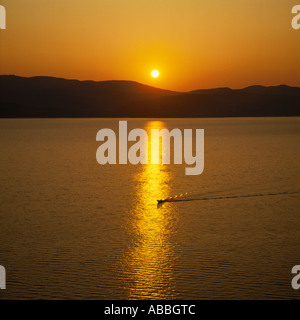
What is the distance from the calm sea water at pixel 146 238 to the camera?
52.8 feet

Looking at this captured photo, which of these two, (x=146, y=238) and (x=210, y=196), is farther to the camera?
(x=210, y=196)

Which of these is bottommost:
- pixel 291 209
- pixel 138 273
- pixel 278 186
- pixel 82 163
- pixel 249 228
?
pixel 138 273

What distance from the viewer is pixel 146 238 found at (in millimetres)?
22188

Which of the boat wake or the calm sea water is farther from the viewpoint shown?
the boat wake

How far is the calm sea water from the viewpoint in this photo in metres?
16.1

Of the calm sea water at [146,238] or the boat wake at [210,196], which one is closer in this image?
the calm sea water at [146,238]

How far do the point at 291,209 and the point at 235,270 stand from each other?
11962 millimetres

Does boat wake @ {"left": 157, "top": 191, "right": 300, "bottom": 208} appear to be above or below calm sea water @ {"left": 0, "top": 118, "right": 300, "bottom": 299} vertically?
above

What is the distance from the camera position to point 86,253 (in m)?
19.6

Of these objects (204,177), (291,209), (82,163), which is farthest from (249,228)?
(82,163)

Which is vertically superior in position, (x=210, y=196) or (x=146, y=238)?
(x=210, y=196)

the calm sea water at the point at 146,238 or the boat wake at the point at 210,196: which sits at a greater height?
the boat wake at the point at 210,196

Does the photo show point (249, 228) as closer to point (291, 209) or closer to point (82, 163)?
point (291, 209)

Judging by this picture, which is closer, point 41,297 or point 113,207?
→ point 41,297
